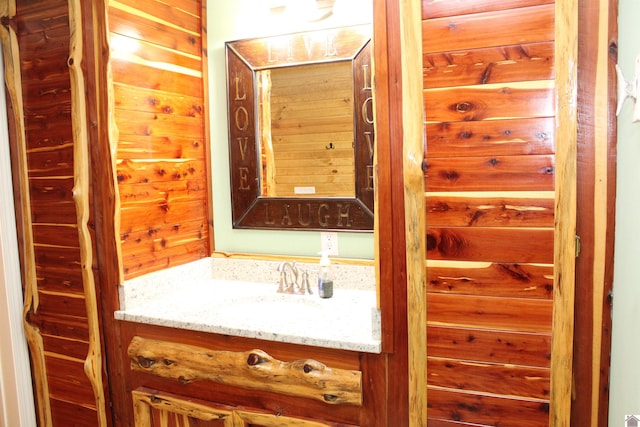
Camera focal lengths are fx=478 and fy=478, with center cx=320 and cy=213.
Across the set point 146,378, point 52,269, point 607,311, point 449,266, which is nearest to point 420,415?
point 449,266

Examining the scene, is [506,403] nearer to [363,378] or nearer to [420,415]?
[420,415]

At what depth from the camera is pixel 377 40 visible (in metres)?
1.47

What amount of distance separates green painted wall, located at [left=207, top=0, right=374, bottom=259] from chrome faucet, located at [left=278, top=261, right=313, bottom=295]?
0.33 feet

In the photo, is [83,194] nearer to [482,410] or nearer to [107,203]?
[107,203]

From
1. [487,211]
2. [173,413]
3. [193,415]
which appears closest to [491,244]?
[487,211]

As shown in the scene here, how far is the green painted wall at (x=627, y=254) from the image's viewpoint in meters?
1.19

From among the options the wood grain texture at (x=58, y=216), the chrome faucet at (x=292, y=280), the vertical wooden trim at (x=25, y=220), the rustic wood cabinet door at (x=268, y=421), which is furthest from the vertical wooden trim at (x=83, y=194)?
the chrome faucet at (x=292, y=280)

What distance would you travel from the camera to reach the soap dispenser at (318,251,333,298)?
201cm

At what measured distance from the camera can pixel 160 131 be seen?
2076mm

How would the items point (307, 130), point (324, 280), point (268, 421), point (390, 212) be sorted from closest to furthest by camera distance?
point (390, 212), point (268, 421), point (324, 280), point (307, 130)

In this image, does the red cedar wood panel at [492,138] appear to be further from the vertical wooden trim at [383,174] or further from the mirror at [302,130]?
the mirror at [302,130]

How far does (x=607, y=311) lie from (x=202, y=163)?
1767mm

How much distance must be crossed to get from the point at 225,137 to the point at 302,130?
1.35 feet

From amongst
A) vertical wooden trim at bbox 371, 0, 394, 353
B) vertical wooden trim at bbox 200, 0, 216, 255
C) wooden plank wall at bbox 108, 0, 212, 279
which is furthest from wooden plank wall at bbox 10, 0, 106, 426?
vertical wooden trim at bbox 371, 0, 394, 353
